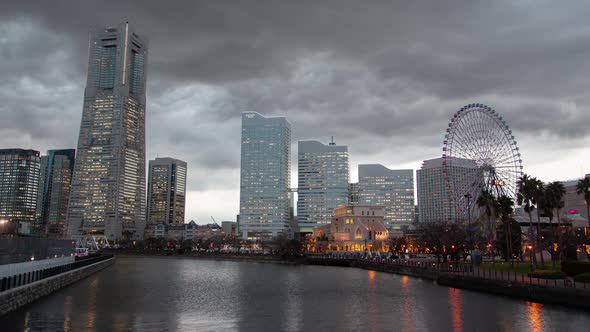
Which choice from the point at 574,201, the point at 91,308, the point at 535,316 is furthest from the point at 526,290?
the point at 574,201

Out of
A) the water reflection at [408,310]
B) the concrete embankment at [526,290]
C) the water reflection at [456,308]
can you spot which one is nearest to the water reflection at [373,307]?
the water reflection at [408,310]

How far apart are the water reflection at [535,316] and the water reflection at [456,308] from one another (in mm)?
6020

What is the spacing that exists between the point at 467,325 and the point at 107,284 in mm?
61710

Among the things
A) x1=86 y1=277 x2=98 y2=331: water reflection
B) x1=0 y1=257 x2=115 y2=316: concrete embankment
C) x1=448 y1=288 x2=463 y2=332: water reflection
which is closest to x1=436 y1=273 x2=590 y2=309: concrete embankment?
x1=448 y1=288 x2=463 y2=332: water reflection

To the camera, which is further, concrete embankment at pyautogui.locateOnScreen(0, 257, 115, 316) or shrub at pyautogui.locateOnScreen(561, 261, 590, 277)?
Answer: shrub at pyautogui.locateOnScreen(561, 261, 590, 277)

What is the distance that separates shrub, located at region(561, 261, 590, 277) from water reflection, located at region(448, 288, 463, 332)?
1477cm

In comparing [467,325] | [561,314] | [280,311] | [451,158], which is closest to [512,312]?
[561,314]

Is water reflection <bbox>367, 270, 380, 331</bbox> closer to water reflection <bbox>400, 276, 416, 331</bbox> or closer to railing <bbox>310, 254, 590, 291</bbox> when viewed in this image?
water reflection <bbox>400, 276, 416, 331</bbox>

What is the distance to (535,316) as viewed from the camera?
46719mm

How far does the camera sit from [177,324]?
43.1 m

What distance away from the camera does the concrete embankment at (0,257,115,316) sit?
148 feet

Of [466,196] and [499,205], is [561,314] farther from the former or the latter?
[466,196]

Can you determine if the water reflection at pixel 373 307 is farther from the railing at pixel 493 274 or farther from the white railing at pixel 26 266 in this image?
the white railing at pixel 26 266

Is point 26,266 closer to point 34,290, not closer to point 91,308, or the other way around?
point 34,290
